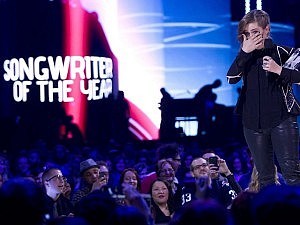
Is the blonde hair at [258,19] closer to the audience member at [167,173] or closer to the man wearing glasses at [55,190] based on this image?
the man wearing glasses at [55,190]

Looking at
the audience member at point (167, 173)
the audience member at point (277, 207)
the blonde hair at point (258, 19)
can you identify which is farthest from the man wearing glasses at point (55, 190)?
the audience member at point (277, 207)

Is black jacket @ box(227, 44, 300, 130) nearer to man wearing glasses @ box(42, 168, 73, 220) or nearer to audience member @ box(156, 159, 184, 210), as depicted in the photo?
man wearing glasses @ box(42, 168, 73, 220)

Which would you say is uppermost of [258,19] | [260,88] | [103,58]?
[103,58]

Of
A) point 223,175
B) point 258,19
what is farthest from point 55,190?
point 258,19

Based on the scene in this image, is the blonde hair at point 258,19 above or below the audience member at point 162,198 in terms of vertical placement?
above

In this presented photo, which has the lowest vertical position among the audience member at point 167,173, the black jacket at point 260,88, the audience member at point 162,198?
the audience member at point 162,198

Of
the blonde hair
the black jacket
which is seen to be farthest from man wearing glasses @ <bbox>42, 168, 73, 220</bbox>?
the blonde hair

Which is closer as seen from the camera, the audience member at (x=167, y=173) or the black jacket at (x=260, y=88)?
the black jacket at (x=260, y=88)

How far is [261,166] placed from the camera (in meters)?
4.31

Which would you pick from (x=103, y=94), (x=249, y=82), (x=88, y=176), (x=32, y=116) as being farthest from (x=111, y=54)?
(x=249, y=82)

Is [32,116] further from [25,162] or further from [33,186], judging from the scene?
[33,186]

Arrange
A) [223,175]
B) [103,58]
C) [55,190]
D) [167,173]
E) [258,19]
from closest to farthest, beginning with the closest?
[258,19]
[223,175]
[55,190]
[167,173]
[103,58]

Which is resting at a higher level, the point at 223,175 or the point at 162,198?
the point at 223,175

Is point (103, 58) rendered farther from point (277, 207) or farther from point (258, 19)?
point (277, 207)
